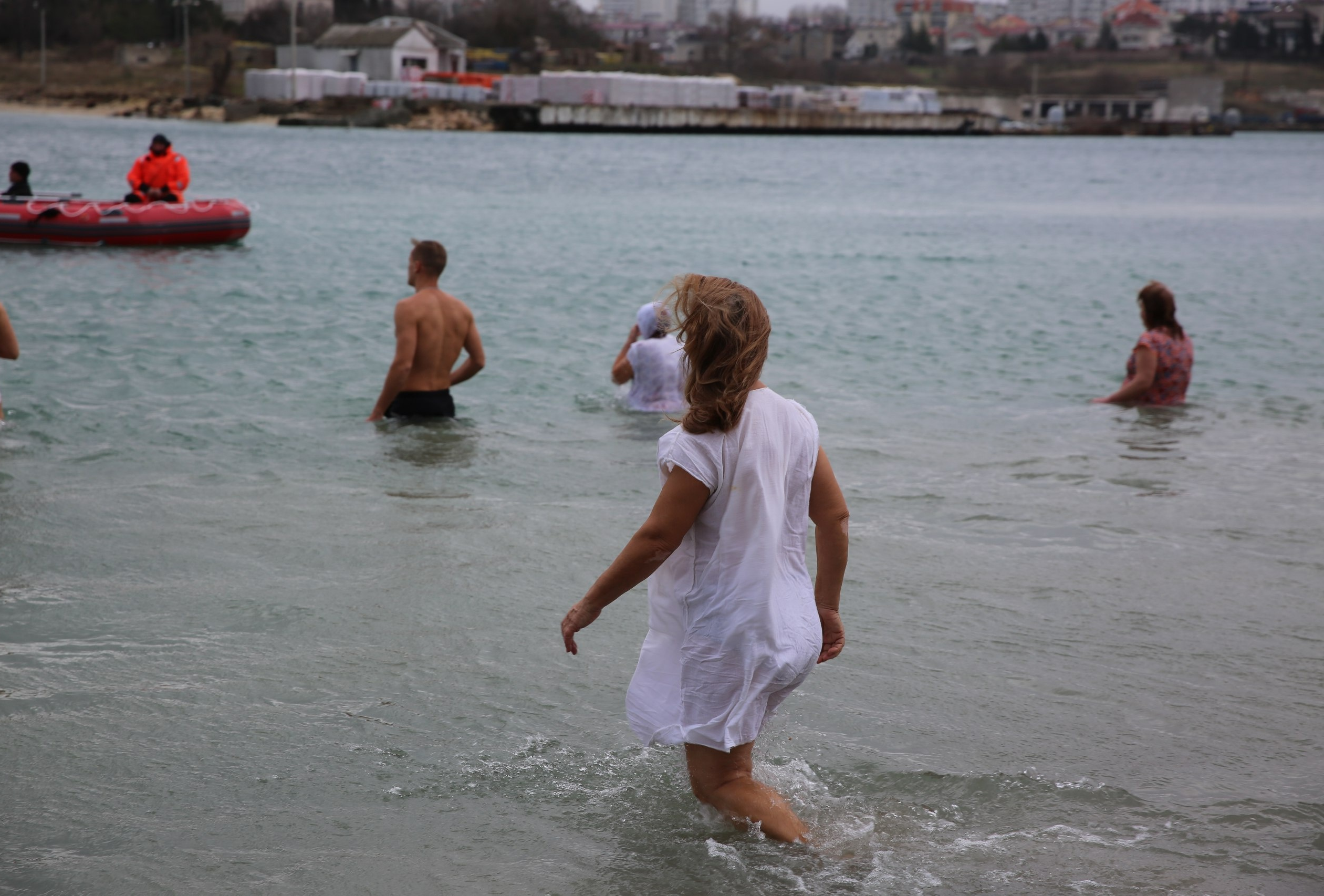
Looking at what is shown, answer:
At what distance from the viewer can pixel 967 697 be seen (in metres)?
4.59

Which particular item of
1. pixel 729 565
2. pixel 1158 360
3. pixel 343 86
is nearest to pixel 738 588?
pixel 729 565

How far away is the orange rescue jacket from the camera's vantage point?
68.6ft

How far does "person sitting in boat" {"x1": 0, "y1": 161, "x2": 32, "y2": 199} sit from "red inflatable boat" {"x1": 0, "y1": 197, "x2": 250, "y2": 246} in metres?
0.54

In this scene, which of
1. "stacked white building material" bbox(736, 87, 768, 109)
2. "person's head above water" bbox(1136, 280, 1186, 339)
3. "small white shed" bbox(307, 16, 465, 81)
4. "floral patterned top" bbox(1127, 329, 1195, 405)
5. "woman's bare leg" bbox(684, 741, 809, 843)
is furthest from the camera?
"stacked white building material" bbox(736, 87, 768, 109)

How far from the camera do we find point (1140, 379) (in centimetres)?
969

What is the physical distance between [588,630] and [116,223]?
1751cm

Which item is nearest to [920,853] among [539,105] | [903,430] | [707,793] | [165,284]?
[707,793]

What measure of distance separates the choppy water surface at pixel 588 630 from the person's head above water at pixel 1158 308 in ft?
2.75

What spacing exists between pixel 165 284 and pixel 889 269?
1265 centimetres

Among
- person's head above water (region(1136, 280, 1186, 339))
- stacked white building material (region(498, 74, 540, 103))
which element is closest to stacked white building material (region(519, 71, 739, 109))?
stacked white building material (region(498, 74, 540, 103))

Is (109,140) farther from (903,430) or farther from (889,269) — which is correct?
(903,430)

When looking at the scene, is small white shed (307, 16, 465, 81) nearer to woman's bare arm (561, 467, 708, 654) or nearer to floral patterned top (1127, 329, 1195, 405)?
floral patterned top (1127, 329, 1195, 405)

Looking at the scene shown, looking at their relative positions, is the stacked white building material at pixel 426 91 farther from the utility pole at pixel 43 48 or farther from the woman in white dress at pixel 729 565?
the woman in white dress at pixel 729 565

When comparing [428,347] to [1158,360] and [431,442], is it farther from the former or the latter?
[1158,360]
